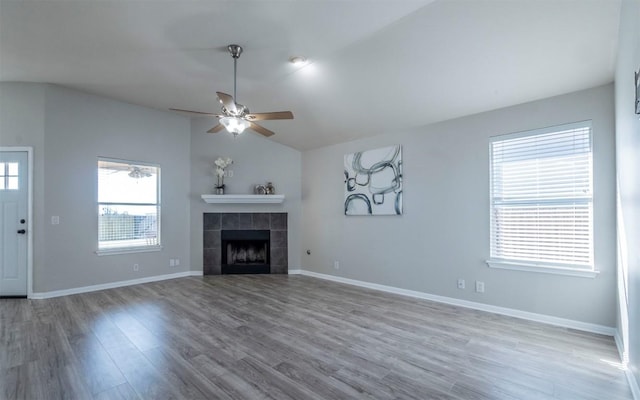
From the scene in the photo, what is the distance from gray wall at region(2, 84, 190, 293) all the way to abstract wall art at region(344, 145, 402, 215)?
11.2ft

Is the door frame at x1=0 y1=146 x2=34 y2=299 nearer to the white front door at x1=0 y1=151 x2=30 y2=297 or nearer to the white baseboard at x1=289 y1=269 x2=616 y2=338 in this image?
the white front door at x1=0 y1=151 x2=30 y2=297

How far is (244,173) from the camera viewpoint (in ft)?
19.9

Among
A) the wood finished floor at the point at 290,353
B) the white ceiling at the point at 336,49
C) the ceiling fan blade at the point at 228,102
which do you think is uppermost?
the white ceiling at the point at 336,49

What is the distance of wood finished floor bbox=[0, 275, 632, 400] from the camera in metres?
2.11

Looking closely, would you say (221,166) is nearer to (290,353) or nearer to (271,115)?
(271,115)

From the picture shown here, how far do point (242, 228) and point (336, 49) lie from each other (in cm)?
396

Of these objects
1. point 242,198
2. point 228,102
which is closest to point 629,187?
point 228,102

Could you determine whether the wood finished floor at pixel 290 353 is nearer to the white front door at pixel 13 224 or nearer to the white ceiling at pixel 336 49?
the white front door at pixel 13 224

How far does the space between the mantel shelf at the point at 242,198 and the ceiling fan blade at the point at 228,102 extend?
2959 millimetres

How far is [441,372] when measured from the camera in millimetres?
2320

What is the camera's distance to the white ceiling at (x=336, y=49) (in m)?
2.52

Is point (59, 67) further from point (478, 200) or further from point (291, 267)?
point (478, 200)

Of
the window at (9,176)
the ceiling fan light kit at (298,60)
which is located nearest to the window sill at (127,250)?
the window at (9,176)

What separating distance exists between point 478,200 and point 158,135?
17.6 feet
